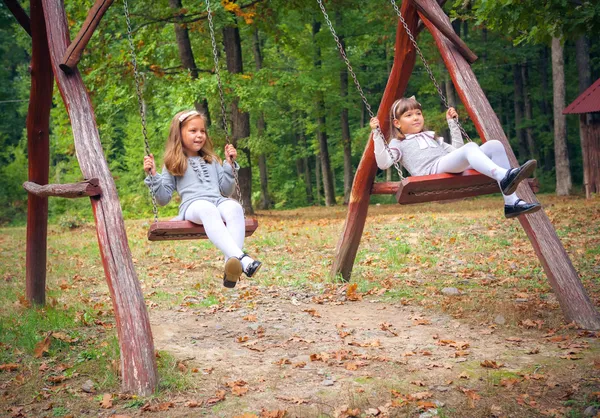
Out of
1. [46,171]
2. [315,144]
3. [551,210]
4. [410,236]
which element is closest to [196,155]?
[46,171]

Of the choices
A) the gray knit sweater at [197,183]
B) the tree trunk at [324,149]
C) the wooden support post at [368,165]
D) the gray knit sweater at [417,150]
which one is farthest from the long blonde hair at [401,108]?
the tree trunk at [324,149]

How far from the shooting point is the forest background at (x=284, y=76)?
15984 mm

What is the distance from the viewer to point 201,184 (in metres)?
6.06

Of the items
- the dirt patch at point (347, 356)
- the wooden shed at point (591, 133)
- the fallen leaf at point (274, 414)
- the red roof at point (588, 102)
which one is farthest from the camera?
the wooden shed at point (591, 133)

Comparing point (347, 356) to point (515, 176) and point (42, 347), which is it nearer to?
point (515, 176)

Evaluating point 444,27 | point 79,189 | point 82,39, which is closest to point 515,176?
point 444,27

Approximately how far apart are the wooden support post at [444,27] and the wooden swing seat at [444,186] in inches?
55.4

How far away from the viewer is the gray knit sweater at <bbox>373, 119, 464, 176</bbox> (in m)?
6.20

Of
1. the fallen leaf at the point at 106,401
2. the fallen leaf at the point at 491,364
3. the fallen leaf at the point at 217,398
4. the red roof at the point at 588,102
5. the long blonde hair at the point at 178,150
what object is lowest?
the fallen leaf at the point at 491,364

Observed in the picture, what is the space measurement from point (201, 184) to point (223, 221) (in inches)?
19.4

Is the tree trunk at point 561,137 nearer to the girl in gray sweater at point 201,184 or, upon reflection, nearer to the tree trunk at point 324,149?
the tree trunk at point 324,149

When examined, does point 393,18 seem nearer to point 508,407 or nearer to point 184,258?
point 184,258

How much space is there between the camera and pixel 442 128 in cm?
2127

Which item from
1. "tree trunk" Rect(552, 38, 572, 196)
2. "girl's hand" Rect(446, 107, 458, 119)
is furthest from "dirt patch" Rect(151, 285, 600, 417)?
"tree trunk" Rect(552, 38, 572, 196)
